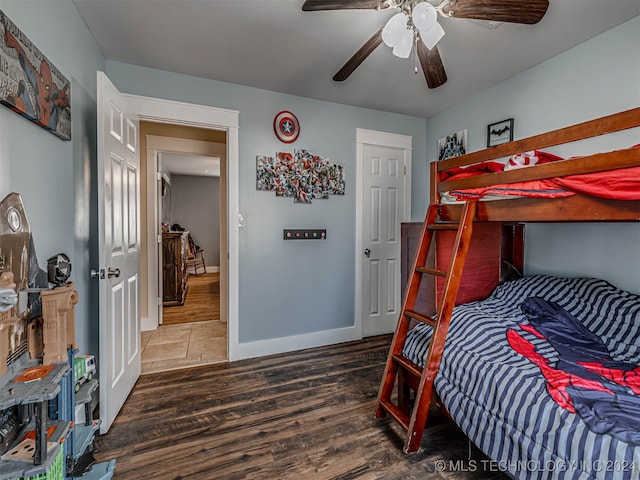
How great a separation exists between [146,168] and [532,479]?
13.1 ft

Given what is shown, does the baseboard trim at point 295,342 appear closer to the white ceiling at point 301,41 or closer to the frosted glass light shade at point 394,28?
the white ceiling at point 301,41

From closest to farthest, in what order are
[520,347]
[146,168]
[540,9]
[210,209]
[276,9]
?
[540,9] < [520,347] < [276,9] < [146,168] < [210,209]

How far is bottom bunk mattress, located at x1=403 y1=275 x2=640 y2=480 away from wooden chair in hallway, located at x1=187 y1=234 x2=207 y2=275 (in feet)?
20.9

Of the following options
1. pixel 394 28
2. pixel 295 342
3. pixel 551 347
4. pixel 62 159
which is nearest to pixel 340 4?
pixel 394 28

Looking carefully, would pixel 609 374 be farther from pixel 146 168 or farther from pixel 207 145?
pixel 146 168

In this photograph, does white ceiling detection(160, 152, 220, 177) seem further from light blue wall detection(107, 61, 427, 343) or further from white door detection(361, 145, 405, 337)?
white door detection(361, 145, 405, 337)

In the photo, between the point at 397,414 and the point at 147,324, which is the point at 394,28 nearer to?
the point at 397,414

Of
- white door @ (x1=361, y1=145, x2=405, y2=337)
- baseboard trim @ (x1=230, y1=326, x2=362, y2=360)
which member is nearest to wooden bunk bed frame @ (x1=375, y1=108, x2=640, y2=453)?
white door @ (x1=361, y1=145, x2=405, y2=337)

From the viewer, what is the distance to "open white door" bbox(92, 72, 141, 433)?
5.58 ft

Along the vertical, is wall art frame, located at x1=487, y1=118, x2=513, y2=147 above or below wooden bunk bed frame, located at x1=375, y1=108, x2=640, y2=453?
above

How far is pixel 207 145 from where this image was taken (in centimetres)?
354

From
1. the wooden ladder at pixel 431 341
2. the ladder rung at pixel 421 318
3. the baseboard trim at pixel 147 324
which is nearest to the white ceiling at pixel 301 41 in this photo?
the wooden ladder at pixel 431 341

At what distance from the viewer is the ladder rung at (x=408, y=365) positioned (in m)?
1.64

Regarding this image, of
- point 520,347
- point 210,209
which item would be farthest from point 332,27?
point 210,209
